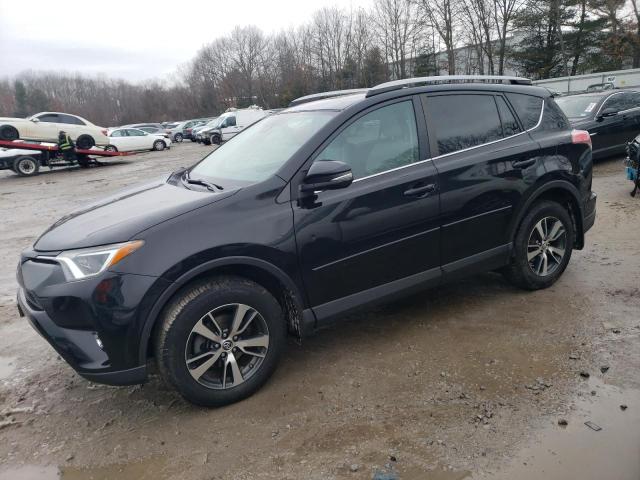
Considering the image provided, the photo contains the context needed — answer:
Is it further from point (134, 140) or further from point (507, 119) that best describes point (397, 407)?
point (134, 140)

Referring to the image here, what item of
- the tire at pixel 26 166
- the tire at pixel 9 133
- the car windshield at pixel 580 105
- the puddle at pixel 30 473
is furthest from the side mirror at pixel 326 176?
the tire at pixel 26 166

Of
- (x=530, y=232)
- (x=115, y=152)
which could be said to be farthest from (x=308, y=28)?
(x=530, y=232)

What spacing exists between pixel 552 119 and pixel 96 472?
4391 millimetres

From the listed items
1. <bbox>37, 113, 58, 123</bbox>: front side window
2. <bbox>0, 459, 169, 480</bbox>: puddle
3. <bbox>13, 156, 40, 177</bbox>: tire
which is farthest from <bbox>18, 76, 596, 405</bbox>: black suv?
<bbox>37, 113, 58, 123</bbox>: front side window

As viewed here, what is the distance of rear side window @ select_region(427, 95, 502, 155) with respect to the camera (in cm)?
372

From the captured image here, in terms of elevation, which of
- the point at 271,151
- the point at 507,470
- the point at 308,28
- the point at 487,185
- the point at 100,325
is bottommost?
the point at 507,470

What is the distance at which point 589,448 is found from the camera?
247 centimetres

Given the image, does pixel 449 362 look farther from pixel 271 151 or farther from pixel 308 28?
pixel 308 28

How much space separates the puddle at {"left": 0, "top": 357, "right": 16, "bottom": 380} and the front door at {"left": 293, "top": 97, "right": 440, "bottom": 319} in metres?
2.49

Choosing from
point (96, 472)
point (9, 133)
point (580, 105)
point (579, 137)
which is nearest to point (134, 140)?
point (9, 133)

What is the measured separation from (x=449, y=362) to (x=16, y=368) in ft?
10.9

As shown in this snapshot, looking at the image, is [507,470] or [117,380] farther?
[117,380]

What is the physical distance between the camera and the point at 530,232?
4.16 meters

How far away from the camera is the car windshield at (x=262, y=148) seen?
11.0ft
